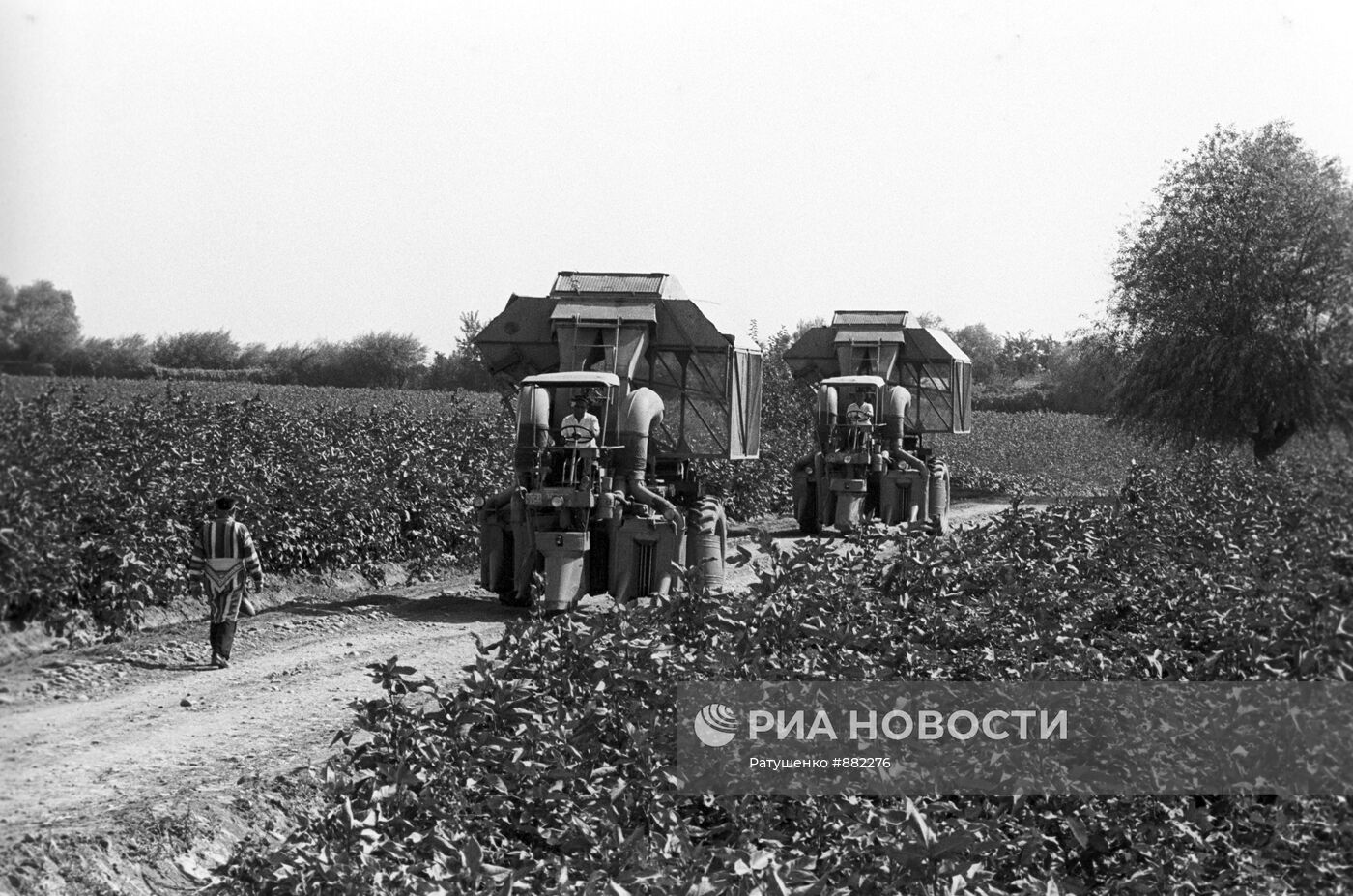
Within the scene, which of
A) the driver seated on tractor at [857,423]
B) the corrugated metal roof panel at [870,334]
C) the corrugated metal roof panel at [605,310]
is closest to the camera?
the corrugated metal roof panel at [605,310]

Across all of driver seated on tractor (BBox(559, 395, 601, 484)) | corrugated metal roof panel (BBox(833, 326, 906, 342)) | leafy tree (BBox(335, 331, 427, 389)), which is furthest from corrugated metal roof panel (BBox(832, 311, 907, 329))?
leafy tree (BBox(335, 331, 427, 389))

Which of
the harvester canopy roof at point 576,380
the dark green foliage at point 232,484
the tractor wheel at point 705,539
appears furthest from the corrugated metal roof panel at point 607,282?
the dark green foliage at point 232,484

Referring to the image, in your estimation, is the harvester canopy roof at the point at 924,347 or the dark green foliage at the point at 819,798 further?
the harvester canopy roof at the point at 924,347

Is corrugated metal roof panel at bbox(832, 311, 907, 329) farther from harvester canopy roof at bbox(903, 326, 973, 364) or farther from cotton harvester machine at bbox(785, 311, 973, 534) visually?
harvester canopy roof at bbox(903, 326, 973, 364)

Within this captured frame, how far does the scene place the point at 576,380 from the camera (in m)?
11.6

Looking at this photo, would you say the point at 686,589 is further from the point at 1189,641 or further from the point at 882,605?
the point at 1189,641

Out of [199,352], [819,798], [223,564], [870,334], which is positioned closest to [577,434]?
[223,564]

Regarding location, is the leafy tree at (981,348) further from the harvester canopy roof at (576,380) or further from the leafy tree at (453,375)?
the harvester canopy roof at (576,380)

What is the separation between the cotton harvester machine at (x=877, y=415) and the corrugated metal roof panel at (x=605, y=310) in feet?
24.0

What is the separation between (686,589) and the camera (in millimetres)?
6629

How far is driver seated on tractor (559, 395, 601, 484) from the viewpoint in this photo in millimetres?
11547

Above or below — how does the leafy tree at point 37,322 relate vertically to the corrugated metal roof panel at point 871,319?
below

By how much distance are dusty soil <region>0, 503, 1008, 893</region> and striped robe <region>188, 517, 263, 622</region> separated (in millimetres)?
481

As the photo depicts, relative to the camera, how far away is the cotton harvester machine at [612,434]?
37.8 feet
